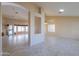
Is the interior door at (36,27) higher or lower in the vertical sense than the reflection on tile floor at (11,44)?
higher

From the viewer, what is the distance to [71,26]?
11164mm

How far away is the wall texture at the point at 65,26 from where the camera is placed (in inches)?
432

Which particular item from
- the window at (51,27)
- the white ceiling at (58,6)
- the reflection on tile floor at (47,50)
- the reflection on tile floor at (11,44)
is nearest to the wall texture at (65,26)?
the window at (51,27)

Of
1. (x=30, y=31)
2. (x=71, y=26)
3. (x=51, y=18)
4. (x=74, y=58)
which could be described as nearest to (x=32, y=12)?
(x=30, y=31)

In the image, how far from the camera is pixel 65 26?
11180 mm

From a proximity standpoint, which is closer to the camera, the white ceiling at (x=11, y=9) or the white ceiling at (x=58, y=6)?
the white ceiling at (x=58, y=6)

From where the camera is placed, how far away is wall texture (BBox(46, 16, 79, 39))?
11.0 m

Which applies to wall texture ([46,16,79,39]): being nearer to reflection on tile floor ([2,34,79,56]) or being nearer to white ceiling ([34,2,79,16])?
white ceiling ([34,2,79,16])

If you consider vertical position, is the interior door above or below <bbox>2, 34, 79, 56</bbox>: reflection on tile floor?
above

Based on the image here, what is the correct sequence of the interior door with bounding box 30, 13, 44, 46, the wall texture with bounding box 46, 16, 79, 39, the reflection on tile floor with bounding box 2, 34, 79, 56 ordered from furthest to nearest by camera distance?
1. the wall texture with bounding box 46, 16, 79, 39
2. the interior door with bounding box 30, 13, 44, 46
3. the reflection on tile floor with bounding box 2, 34, 79, 56

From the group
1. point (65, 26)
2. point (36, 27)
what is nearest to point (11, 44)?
point (36, 27)

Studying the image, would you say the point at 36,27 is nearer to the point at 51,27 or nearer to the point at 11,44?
the point at 11,44

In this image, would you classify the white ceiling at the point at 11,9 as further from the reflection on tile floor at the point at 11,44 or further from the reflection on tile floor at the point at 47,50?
the reflection on tile floor at the point at 47,50

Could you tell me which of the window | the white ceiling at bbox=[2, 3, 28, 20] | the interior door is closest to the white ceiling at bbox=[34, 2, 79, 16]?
the interior door
